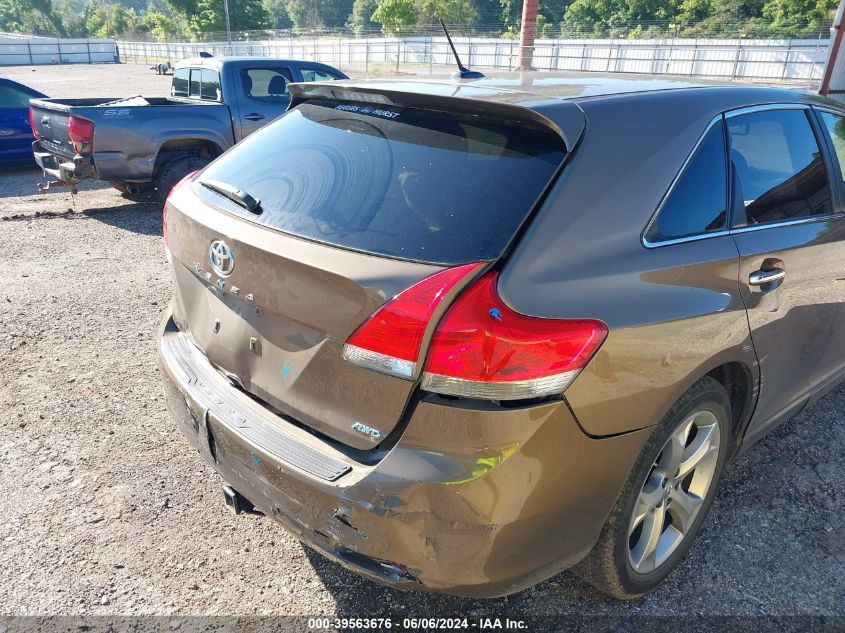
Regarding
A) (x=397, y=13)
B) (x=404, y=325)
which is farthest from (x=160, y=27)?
(x=404, y=325)

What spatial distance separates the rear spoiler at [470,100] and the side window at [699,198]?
1.38 ft

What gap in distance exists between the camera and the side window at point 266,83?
28.2 ft

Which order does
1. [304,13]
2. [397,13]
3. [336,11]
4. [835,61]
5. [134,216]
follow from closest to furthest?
[134,216]
[835,61]
[397,13]
[336,11]
[304,13]

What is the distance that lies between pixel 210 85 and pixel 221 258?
7543 millimetres

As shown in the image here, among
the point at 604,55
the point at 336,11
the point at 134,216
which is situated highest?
the point at 336,11

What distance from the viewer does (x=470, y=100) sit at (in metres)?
2.12

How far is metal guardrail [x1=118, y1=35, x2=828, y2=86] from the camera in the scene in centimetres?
3609

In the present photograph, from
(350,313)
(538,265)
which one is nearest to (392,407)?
(350,313)

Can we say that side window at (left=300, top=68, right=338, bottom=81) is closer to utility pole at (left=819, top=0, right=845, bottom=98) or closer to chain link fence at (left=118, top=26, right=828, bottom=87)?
utility pole at (left=819, top=0, right=845, bottom=98)

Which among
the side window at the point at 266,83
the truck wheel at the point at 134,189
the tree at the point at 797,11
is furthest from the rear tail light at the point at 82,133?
the tree at the point at 797,11

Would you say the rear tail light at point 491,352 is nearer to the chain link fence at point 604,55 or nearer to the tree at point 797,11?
the chain link fence at point 604,55

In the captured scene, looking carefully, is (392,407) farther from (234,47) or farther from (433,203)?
(234,47)

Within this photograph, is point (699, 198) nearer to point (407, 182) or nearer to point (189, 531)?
point (407, 182)

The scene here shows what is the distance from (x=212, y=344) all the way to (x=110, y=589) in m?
1.01
